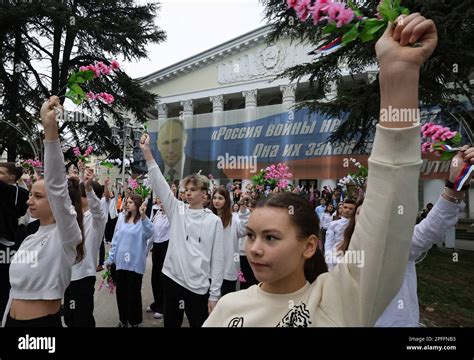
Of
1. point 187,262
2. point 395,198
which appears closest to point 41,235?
point 187,262

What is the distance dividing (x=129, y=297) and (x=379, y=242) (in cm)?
441

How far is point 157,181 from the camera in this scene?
3.35 m

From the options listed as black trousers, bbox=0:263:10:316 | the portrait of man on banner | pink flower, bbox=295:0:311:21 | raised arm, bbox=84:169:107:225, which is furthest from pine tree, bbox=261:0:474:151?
the portrait of man on banner

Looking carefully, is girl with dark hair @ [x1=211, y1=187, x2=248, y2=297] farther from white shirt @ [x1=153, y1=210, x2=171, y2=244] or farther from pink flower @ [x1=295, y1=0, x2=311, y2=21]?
pink flower @ [x1=295, y1=0, x2=311, y2=21]

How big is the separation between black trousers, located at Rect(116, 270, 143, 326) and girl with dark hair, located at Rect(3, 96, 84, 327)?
2.50 meters

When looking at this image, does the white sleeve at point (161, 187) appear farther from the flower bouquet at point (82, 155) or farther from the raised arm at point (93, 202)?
the flower bouquet at point (82, 155)

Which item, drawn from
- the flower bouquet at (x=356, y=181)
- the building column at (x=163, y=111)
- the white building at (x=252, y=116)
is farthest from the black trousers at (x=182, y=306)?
the building column at (x=163, y=111)

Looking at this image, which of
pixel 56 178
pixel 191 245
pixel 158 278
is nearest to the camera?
pixel 56 178

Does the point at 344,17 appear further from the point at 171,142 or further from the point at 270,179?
the point at 171,142

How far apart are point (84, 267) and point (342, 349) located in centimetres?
332

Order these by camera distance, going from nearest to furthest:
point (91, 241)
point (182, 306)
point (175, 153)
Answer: point (182, 306)
point (91, 241)
point (175, 153)

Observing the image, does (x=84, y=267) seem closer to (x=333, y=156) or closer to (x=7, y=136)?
(x=333, y=156)

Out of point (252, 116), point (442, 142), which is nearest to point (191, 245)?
point (442, 142)

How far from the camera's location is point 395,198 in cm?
93
